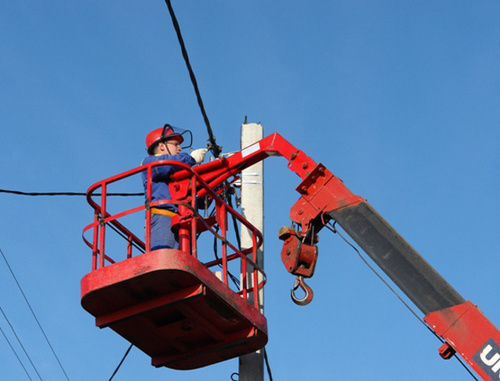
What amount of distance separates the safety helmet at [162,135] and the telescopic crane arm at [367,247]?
2.00 ft

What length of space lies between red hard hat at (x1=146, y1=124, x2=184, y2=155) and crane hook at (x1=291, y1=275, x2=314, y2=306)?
246 centimetres

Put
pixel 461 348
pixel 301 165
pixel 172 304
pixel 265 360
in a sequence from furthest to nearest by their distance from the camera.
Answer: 1. pixel 265 360
2. pixel 301 165
3. pixel 172 304
4. pixel 461 348

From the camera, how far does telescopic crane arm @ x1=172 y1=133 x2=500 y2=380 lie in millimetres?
9258

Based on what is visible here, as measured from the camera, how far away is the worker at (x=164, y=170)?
35.0ft

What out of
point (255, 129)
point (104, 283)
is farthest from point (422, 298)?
point (255, 129)

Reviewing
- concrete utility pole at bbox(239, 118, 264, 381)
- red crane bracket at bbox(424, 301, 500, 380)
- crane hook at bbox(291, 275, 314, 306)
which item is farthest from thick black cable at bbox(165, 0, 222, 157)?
red crane bracket at bbox(424, 301, 500, 380)

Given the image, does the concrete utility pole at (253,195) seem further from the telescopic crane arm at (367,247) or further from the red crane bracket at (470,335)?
the red crane bracket at (470,335)

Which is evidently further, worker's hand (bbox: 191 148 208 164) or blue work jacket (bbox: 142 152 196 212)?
worker's hand (bbox: 191 148 208 164)

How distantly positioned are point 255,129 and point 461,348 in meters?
4.44

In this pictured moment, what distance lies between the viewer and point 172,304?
32.7ft

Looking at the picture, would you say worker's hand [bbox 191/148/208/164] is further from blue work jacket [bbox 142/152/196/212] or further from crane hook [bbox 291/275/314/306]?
crane hook [bbox 291/275/314/306]

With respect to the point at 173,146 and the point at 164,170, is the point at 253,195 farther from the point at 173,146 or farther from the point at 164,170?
the point at 164,170

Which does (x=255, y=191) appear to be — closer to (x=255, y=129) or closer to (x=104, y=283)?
(x=255, y=129)

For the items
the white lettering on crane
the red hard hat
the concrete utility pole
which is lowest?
the white lettering on crane
